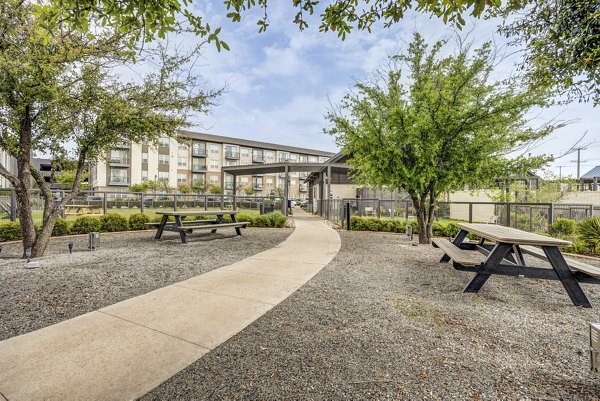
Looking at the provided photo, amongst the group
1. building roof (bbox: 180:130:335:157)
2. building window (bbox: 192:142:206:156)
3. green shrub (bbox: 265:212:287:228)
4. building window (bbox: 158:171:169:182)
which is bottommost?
green shrub (bbox: 265:212:287:228)

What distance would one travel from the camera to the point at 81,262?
17.9 feet

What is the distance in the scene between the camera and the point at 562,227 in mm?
8805

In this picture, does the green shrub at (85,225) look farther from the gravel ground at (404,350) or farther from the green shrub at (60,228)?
the gravel ground at (404,350)

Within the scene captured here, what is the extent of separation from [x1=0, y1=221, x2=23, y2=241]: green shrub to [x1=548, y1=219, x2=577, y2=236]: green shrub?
53.1 feet

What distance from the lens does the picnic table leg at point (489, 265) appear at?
384cm

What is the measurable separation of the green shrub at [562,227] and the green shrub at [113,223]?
14.7 meters

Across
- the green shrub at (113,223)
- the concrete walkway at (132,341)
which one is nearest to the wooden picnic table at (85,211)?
the green shrub at (113,223)

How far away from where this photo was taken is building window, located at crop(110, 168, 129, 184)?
138ft

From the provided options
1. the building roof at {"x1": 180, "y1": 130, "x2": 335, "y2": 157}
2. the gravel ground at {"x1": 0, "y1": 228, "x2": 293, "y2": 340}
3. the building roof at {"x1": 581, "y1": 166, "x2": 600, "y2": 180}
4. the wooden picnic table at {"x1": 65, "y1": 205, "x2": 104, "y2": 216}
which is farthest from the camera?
the building roof at {"x1": 180, "y1": 130, "x2": 335, "y2": 157}

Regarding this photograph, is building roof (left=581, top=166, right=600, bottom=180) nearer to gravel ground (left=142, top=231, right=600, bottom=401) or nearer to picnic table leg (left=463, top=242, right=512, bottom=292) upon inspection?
gravel ground (left=142, top=231, right=600, bottom=401)

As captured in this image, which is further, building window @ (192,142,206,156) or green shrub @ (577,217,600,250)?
building window @ (192,142,206,156)

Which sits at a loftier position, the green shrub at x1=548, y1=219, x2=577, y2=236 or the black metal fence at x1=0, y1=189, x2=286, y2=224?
the black metal fence at x1=0, y1=189, x2=286, y2=224

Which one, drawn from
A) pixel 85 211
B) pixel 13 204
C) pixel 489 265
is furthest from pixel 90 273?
pixel 85 211

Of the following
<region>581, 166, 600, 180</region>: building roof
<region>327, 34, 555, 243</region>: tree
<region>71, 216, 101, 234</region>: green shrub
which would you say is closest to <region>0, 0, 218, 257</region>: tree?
<region>71, 216, 101, 234</region>: green shrub
